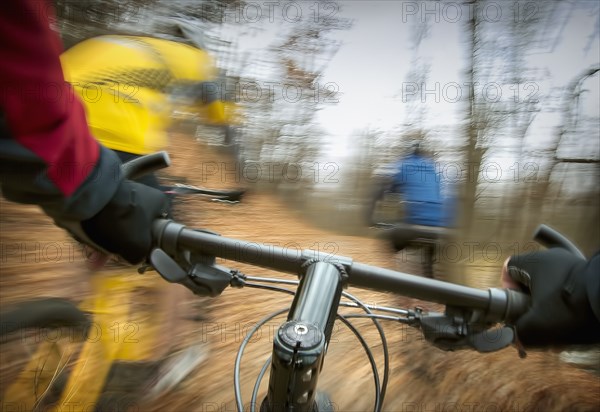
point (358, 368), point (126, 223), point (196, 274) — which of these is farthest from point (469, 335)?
point (358, 368)

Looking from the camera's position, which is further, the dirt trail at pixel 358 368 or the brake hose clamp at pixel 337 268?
the dirt trail at pixel 358 368

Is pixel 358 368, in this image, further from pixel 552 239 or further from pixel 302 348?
pixel 302 348

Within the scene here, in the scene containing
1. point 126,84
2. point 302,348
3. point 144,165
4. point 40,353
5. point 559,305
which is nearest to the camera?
point 302,348

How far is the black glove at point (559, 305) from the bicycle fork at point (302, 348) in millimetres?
518

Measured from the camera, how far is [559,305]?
3.36 feet

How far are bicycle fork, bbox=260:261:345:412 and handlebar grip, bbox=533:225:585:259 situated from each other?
0.66m

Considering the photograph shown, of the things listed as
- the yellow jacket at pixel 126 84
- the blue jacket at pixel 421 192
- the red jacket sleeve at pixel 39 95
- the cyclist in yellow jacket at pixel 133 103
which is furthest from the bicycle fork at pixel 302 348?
the blue jacket at pixel 421 192

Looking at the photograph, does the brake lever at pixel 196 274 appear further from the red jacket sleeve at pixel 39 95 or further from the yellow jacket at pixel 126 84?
the yellow jacket at pixel 126 84

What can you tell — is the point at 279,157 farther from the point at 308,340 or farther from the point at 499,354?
the point at 308,340

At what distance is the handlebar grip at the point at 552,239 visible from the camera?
115cm

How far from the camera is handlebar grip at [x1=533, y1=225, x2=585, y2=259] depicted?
3.76 feet

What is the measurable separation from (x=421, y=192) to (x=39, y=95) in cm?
359

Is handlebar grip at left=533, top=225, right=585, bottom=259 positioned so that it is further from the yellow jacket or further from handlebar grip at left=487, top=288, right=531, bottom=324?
the yellow jacket

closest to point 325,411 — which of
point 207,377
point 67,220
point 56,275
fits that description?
point 67,220
